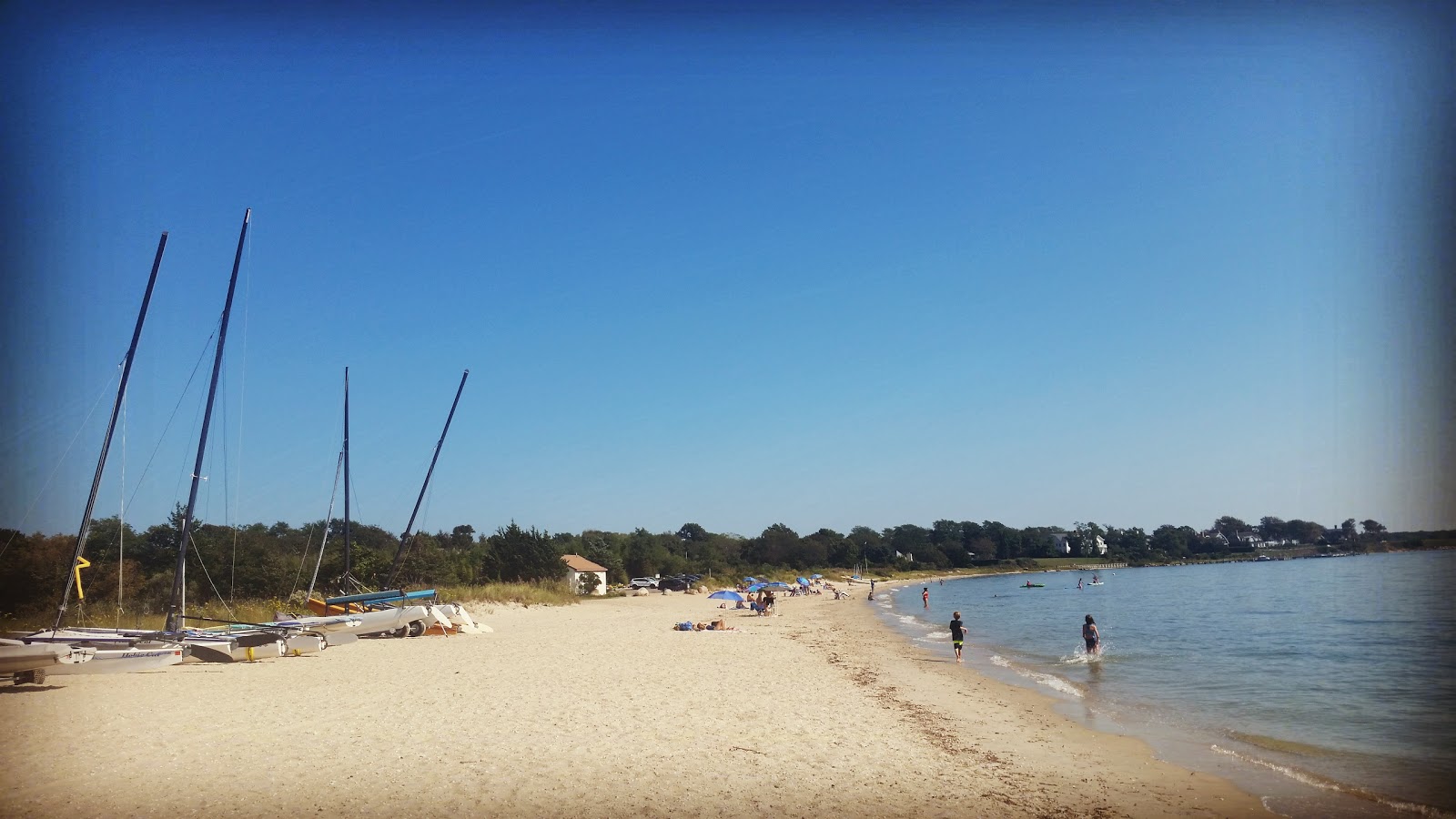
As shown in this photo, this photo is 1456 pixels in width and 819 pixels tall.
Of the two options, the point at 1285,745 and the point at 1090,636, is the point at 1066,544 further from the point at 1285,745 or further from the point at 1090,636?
the point at 1285,745

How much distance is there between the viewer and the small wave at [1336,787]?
898cm

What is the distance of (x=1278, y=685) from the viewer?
18.7 metres

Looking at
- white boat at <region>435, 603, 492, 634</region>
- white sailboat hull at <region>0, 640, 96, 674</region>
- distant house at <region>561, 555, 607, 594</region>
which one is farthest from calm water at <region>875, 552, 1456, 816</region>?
distant house at <region>561, 555, 607, 594</region>

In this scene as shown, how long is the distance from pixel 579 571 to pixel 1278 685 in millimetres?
46557

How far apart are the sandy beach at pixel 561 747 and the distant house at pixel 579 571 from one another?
3864 cm

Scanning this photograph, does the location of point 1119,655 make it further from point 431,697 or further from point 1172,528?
point 1172,528

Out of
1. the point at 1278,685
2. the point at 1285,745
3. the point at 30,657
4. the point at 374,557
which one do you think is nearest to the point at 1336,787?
the point at 1285,745

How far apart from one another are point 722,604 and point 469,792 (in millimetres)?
43480

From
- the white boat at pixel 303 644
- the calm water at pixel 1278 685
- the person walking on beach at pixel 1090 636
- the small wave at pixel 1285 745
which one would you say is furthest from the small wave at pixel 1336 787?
the white boat at pixel 303 644

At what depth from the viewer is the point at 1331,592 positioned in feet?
181

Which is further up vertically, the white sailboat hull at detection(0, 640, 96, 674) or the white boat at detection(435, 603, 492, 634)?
the white sailboat hull at detection(0, 640, 96, 674)

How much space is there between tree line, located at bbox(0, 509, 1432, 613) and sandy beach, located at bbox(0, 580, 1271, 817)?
453 cm

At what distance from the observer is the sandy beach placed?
311 inches

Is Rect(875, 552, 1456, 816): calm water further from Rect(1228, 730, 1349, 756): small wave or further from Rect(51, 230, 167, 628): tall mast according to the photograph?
Rect(51, 230, 167, 628): tall mast
